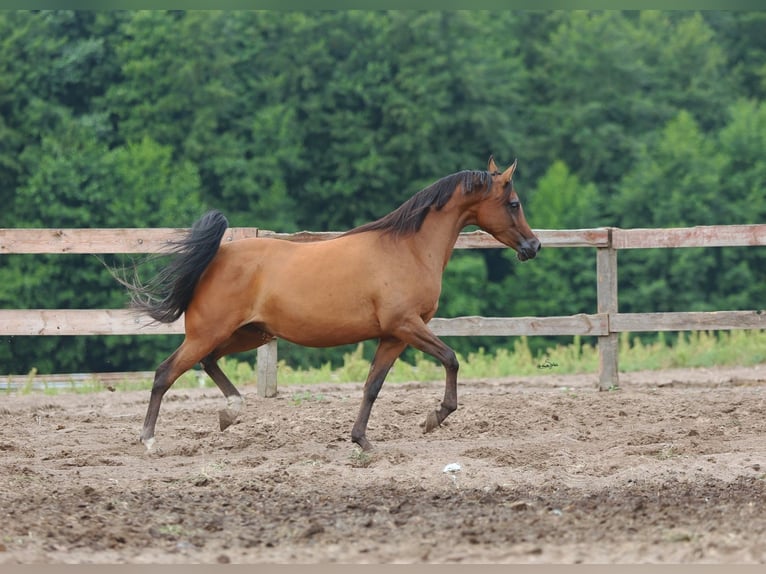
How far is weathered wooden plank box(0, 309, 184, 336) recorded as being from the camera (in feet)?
38.5

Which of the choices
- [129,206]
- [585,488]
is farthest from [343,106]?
[585,488]

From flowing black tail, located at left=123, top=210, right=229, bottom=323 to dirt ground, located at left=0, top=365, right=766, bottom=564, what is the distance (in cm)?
104

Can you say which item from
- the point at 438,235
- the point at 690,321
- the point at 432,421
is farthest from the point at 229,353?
the point at 690,321

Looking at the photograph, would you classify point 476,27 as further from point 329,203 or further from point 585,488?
point 585,488

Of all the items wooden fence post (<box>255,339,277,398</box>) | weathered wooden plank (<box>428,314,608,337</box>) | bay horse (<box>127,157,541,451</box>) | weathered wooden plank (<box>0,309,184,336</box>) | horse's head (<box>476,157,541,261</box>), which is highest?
horse's head (<box>476,157,541,261</box>)

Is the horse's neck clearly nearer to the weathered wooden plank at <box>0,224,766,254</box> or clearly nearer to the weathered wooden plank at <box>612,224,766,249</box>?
the weathered wooden plank at <box>0,224,766,254</box>

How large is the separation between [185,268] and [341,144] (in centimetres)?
3015

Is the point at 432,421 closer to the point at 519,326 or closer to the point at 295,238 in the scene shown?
the point at 295,238

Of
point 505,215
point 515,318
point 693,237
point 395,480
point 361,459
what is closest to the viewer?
point 395,480

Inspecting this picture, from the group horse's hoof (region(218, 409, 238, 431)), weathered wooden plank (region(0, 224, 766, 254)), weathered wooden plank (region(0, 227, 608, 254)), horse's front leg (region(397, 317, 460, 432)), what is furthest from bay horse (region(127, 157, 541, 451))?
weathered wooden plank (region(0, 227, 608, 254))

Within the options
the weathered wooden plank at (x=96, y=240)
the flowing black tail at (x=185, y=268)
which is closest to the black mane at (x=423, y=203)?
the flowing black tail at (x=185, y=268)

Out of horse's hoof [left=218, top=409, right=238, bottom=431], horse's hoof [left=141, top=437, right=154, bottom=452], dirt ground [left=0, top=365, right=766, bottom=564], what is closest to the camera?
dirt ground [left=0, top=365, right=766, bottom=564]

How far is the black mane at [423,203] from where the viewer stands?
851 centimetres

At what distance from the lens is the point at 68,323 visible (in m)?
11.8
